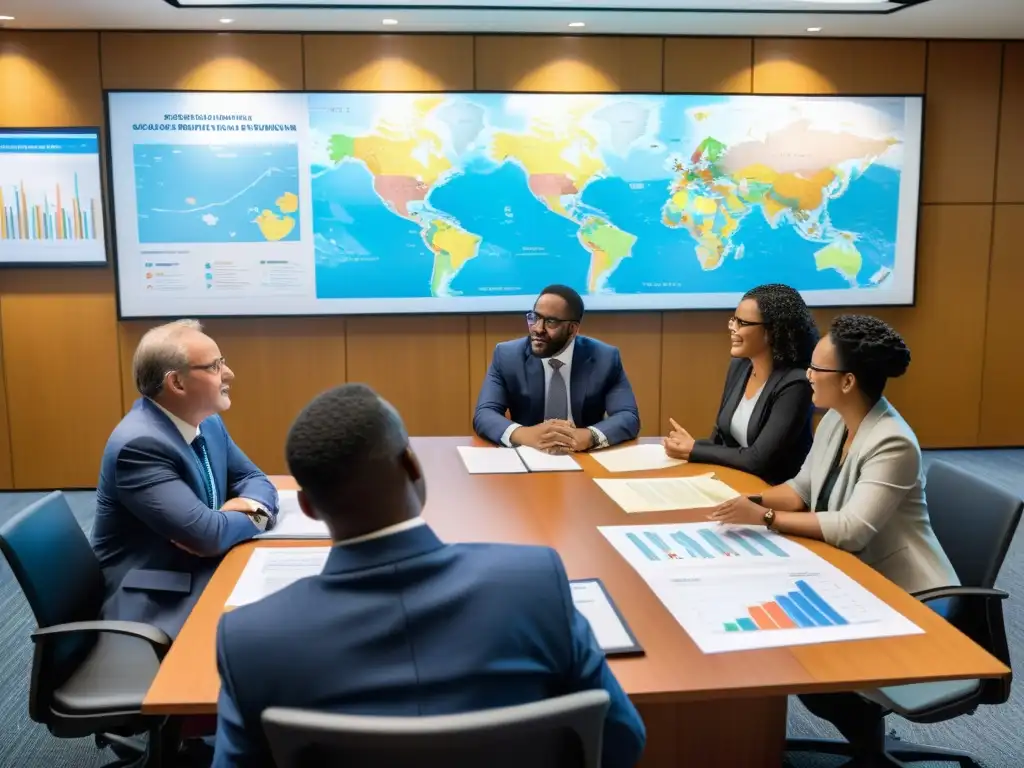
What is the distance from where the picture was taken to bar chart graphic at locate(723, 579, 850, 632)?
1.69 meters

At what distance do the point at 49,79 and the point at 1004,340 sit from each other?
632 centimetres

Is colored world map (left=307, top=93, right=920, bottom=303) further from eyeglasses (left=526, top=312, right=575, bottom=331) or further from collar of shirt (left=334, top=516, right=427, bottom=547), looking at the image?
collar of shirt (left=334, top=516, right=427, bottom=547)

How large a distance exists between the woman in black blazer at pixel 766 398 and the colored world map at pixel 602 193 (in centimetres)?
221

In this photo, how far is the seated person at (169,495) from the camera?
2164mm

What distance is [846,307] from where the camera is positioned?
18.5 feet

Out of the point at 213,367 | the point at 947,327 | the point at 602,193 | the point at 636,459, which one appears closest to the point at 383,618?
the point at 213,367

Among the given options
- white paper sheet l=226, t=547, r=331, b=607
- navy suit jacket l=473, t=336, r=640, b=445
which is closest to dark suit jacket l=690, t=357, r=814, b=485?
navy suit jacket l=473, t=336, r=640, b=445

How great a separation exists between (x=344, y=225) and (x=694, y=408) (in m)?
2.53

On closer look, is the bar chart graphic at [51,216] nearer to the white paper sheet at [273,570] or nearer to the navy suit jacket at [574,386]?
the navy suit jacket at [574,386]

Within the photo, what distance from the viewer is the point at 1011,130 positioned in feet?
18.6

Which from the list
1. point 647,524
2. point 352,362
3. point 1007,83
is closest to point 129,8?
point 352,362

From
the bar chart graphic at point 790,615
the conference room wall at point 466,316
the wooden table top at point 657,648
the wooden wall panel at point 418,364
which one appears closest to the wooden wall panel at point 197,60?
the conference room wall at point 466,316

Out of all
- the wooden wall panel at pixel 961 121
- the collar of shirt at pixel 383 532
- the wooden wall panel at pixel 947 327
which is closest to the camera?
the collar of shirt at pixel 383 532

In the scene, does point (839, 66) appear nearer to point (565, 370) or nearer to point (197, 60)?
point (565, 370)
